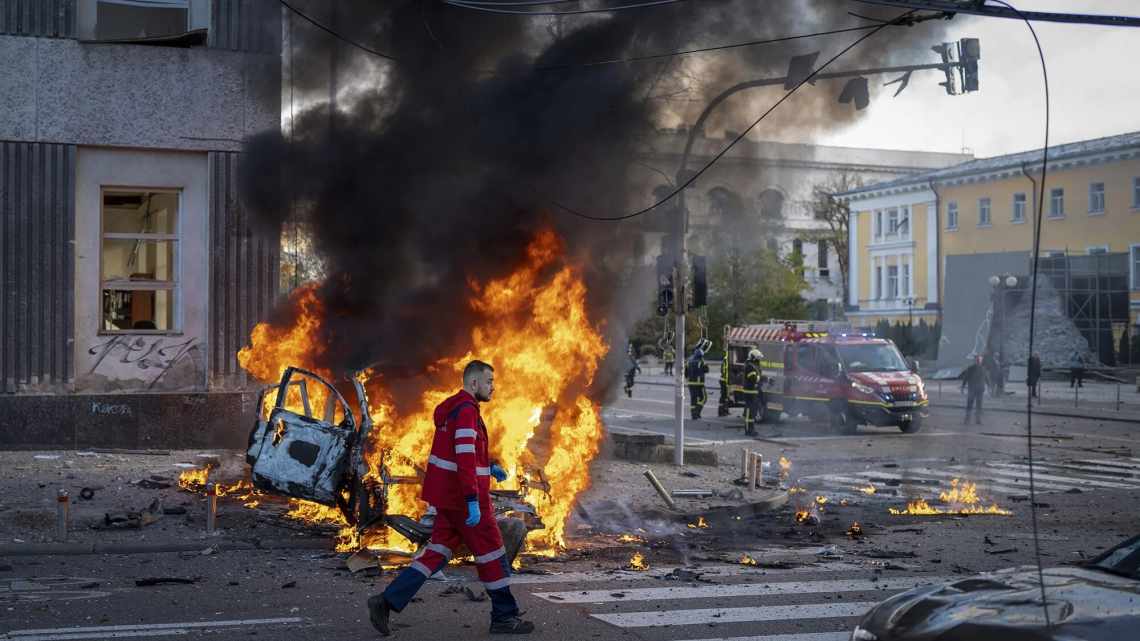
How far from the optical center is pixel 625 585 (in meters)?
8.27

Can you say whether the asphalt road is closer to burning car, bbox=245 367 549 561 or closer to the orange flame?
burning car, bbox=245 367 549 561

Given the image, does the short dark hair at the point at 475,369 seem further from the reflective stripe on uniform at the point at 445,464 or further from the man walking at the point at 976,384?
the man walking at the point at 976,384

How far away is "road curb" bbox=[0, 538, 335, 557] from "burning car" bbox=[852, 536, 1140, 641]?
613cm

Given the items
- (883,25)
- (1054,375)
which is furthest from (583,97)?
(1054,375)

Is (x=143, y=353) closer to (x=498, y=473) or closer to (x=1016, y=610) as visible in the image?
(x=498, y=473)

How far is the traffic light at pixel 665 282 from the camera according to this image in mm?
15938

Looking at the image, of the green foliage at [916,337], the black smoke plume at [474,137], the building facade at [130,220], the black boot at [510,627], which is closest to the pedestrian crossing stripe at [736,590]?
the black boot at [510,627]

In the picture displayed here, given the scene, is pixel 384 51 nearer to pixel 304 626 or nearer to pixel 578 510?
pixel 578 510

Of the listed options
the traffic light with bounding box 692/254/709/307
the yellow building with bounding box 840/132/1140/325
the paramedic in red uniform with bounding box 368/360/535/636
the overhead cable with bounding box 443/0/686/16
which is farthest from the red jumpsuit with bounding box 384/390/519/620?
the yellow building with bounding box 840/132/1140/325

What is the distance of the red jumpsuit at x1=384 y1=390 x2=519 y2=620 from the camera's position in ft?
21.9

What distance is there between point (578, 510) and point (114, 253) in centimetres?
798

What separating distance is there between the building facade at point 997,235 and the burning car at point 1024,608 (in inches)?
1526

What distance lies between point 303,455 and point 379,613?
11.2 ft

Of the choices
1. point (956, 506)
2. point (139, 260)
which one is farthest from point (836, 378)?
point (139, 260)
